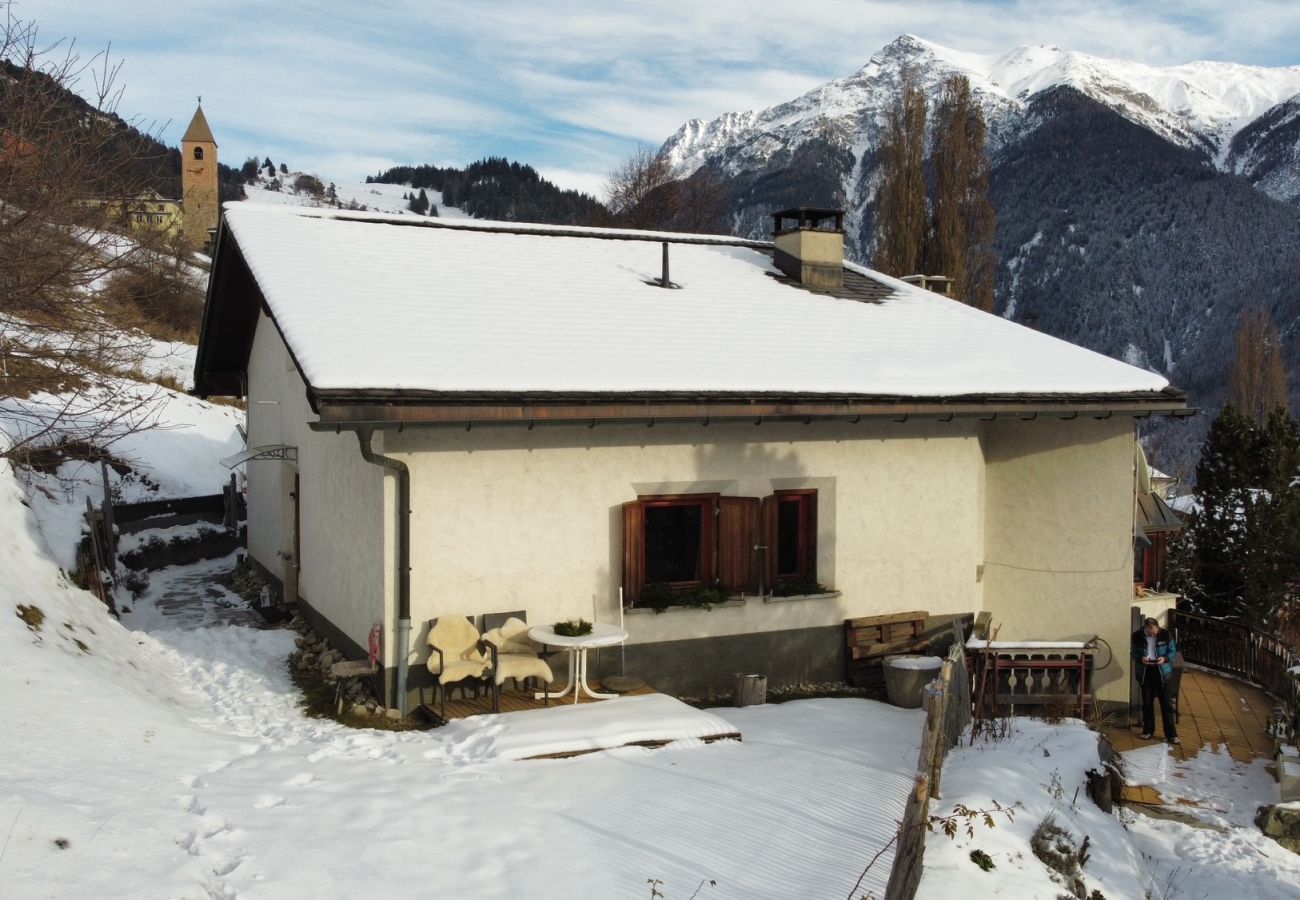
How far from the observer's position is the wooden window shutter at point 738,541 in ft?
36.2

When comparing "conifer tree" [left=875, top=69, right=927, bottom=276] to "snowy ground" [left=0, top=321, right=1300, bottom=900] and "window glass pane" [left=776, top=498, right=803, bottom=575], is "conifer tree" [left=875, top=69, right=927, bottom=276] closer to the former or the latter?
"window glass pane" [left=776, top=498, right=803, bottom=575]

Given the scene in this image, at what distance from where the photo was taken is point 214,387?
19250 millimetres

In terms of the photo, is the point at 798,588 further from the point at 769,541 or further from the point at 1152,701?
the point at 1152,701

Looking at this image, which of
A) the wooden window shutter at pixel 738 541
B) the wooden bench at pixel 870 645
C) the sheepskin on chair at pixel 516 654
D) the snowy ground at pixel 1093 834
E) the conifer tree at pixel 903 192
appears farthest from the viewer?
the conifer tree at pixel 903 192

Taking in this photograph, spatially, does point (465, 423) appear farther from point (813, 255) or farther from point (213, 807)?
point (813, 255)

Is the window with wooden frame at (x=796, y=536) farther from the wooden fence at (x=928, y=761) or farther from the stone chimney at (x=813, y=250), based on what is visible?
the stone chimney at (x=813, y=250)

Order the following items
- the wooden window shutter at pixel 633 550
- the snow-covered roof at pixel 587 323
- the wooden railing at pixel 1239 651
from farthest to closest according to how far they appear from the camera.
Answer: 1. the wooden railing at pixel 1239 651
2. the wooden window shutter at pixel 633 550
3. the snow-covered roof at pixel 587 323

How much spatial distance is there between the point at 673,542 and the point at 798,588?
1651 mm

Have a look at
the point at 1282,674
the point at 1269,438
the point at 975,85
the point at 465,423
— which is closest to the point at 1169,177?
the point at 975,85

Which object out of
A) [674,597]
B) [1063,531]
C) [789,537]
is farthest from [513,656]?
[1063,531]

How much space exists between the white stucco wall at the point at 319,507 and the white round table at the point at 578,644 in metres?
1.52

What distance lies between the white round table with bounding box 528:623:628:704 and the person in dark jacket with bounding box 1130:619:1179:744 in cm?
641

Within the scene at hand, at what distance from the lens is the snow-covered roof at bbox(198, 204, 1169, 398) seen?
9445 millimetres

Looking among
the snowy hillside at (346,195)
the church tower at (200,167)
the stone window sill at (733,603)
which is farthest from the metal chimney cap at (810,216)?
the snowy hillside at (346,195)
